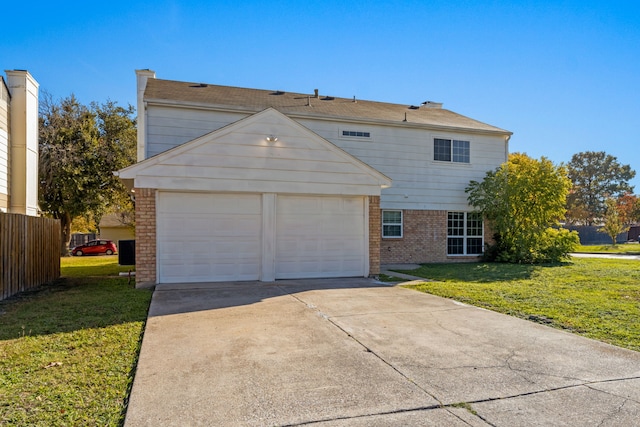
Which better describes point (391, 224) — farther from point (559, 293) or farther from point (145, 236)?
point (145, 236)

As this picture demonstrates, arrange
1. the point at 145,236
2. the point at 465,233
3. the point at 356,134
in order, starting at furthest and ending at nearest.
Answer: the point at 465,233
the point at 356,134
the point at 145,236

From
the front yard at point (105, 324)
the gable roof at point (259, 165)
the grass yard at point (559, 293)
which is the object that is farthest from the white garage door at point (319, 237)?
the front yard at point (105, 324)

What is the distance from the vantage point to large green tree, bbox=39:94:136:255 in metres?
23.2

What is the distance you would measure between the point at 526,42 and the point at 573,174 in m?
54.0

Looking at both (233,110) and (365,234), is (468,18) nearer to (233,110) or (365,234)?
(365,234)

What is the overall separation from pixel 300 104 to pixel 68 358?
1341 cm

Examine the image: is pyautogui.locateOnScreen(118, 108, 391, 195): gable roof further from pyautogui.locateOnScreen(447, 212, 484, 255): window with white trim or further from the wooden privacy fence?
pyautogui.locateOnScreen(447, 212, 484, 255): window with white trim

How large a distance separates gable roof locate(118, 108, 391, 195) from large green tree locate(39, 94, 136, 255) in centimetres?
1741

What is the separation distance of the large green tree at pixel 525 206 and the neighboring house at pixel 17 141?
1589 cm

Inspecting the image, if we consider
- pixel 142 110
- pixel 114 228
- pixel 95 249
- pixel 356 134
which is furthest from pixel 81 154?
pixel 356 134

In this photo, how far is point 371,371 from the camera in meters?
4.08

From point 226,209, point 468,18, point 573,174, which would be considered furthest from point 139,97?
point 573,174

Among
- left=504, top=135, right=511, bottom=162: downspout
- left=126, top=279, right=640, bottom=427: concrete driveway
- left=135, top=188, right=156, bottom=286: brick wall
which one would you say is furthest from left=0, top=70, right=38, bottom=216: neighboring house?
left=504, top=135, right=511, bottom=162: downspout

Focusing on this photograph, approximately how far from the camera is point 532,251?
16.2 meters
